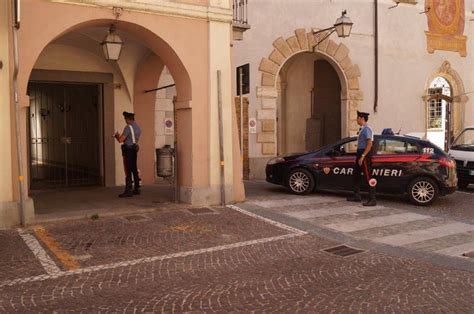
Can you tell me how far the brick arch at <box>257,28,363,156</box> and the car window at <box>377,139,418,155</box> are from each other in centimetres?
459

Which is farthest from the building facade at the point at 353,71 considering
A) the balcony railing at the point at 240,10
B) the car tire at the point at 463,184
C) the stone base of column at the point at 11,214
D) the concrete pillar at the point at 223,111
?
the stone base of column at the point at 11,214

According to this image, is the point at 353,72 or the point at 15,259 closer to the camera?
the point at 15,259

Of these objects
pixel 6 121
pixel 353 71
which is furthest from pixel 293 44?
pixel 6 121

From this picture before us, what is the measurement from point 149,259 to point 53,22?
4.30 metres

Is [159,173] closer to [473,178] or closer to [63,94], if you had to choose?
[63,94]

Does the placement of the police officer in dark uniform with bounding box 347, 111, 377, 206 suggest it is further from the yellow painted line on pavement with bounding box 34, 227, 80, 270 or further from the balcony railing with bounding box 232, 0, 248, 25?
the yellow painted line on pavement with bounding box 34, 227, 80, 270

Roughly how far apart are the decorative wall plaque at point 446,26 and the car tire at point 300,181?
9.45 m

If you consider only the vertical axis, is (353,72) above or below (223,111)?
above

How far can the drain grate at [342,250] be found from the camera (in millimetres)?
7176

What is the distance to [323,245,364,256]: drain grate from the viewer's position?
23.5 ft

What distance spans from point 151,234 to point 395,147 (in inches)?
232

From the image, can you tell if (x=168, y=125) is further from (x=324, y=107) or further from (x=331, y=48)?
(x=324, y=107)

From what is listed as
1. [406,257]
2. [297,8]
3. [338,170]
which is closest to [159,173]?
[338,170]

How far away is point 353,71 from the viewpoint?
16438mm
